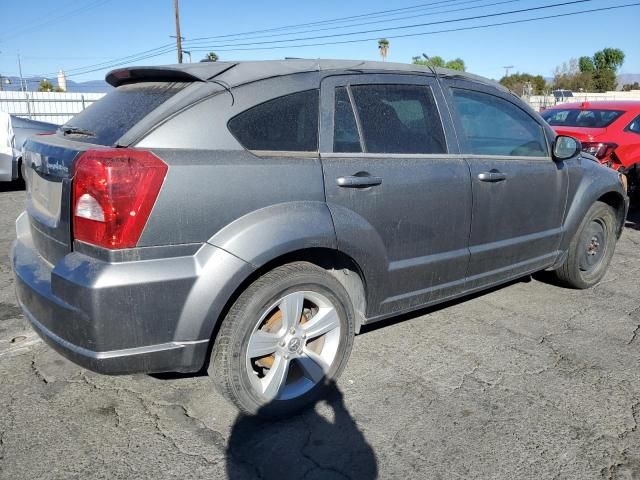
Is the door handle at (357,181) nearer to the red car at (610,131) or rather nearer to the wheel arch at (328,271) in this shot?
the wheel arch at (328,271)

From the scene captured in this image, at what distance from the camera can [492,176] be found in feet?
11.7

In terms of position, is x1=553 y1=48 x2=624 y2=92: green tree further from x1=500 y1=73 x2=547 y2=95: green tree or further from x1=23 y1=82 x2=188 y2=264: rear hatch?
x1=23 y1=82 x2=188 y2=264: rear hatch

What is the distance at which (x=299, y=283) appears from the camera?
2.69m

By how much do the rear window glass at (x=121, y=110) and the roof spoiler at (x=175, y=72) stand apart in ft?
0.11

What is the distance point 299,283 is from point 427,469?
1.03 m

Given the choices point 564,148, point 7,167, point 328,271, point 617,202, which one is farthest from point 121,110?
point 7,167

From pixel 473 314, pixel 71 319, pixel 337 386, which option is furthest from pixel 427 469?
pixel 473 314

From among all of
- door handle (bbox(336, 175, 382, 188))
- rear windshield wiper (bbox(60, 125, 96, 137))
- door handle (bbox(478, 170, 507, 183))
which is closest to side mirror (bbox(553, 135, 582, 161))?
door handle (bbox(478, 170, 507, 183))

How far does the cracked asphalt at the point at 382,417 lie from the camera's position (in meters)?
2.45

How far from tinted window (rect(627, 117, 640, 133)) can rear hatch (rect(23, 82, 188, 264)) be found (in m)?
7.57

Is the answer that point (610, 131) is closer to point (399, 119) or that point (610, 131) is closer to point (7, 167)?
point (399, 119)

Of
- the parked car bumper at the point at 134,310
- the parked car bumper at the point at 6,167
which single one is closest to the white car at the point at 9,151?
the parked car bumper at the point at 6,167

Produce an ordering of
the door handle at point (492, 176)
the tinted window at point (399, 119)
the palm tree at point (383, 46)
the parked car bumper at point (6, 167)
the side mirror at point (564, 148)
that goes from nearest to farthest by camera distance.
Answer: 1. the tinted window at point (399, 119)
2. the door handle at point (492, 176)
3. the side mirror at point (564, 148)
4. the parked car bumper at point (6, 167)
5. the palm tree at point (383, 46)

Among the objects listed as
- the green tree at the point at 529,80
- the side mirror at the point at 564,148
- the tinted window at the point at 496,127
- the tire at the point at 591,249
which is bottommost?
the tire at the point at 591,249
